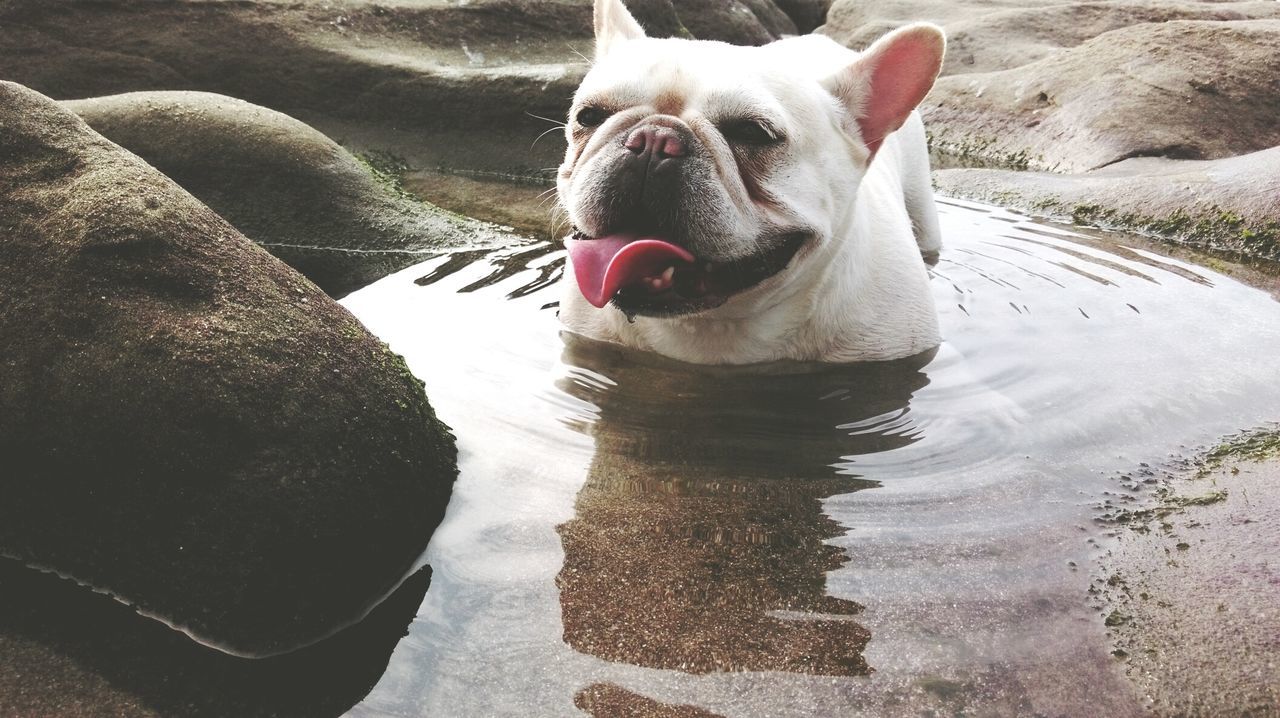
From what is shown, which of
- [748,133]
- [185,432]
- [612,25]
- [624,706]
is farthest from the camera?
[612,25]

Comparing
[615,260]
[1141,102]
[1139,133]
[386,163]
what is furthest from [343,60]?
[1141,102]

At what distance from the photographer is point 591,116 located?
3.94 meters

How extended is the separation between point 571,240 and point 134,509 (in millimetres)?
1805

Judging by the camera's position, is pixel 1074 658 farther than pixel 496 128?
No

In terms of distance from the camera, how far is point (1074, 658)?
2283mm

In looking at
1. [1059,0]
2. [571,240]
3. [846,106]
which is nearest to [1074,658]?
[571,240]

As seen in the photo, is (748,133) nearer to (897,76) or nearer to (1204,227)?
(897,76)

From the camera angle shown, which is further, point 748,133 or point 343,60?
point 343,60

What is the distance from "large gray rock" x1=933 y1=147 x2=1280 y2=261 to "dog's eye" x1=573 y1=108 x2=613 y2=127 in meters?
4.56

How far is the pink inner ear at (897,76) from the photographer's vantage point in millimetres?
3975

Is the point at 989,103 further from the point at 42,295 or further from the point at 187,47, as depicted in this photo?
the point at 42,295

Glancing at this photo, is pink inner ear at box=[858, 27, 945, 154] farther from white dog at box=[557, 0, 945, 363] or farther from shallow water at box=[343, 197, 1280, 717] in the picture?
shallow water at box=[343, 197, 1280, 717]

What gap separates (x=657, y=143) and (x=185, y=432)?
1798mm

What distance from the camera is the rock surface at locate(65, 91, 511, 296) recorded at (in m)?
5.94
